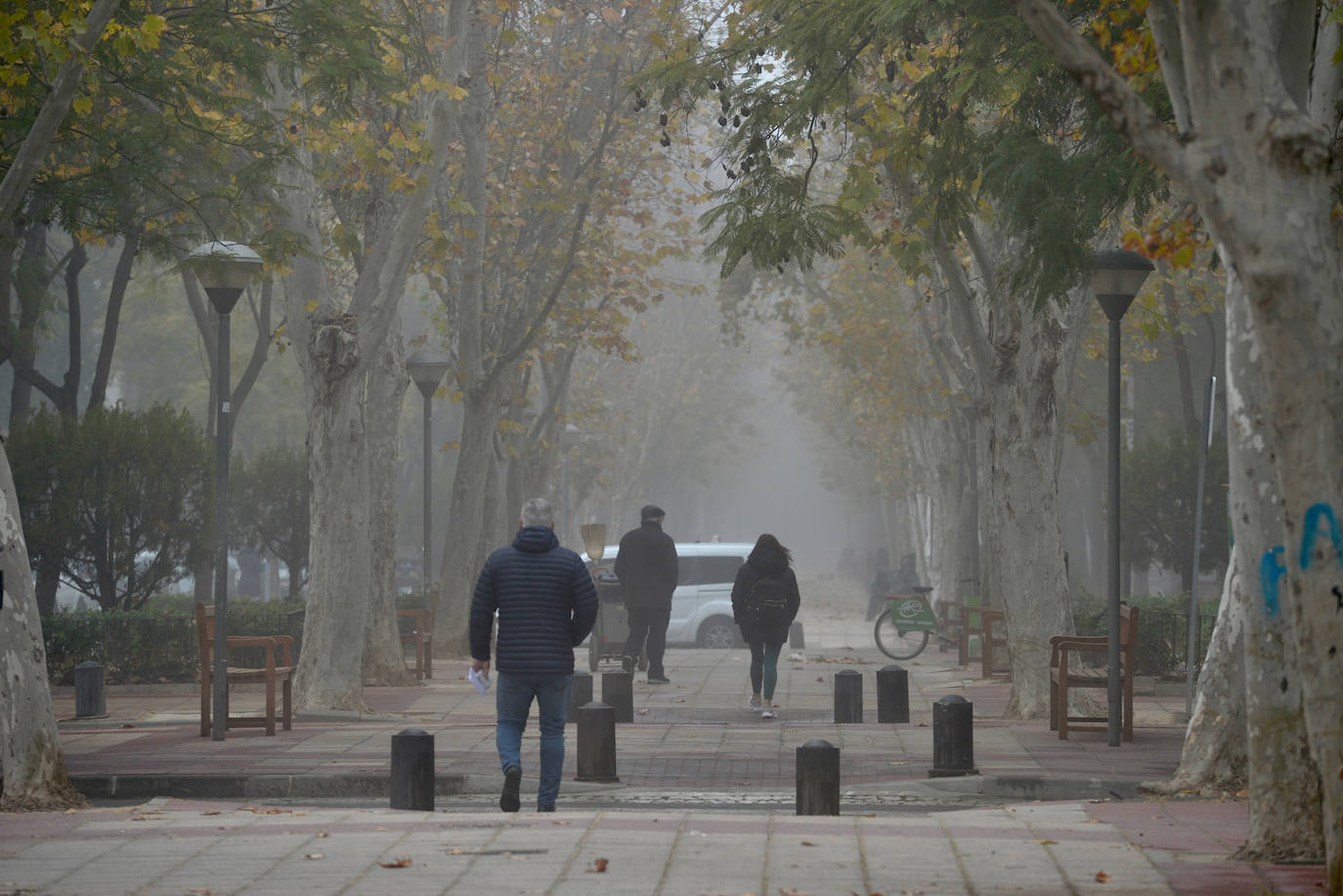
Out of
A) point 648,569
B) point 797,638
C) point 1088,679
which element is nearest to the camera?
point 1088,679

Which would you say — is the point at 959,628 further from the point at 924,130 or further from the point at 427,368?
the point at 924,130

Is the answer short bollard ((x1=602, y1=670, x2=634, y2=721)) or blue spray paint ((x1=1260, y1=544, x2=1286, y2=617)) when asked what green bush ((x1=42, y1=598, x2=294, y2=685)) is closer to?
short bollard ((x1=602, y1=670, x2=634, y2=721))

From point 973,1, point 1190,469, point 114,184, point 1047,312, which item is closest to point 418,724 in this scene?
Answer: point 114,184

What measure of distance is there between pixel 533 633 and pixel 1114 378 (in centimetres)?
599

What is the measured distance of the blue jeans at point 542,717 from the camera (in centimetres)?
981

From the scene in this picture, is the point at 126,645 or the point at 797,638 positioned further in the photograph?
the point at 797,638

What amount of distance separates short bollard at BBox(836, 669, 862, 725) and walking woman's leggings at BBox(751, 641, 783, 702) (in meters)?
0.88

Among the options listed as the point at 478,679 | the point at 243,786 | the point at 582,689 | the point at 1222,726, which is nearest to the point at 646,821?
the point at 478,679

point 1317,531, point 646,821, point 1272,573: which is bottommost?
point 646,821

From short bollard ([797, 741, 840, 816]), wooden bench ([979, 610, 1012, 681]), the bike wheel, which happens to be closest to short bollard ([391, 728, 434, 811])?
short bollard ([797, 741, 840, 816])

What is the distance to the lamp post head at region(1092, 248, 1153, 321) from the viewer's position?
13.3 m

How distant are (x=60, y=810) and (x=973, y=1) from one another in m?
8.16

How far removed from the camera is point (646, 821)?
8.58 metres

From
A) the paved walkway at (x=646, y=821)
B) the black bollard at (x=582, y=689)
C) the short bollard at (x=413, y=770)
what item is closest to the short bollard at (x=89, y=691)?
the paved walkway at (x=646, y=821)
